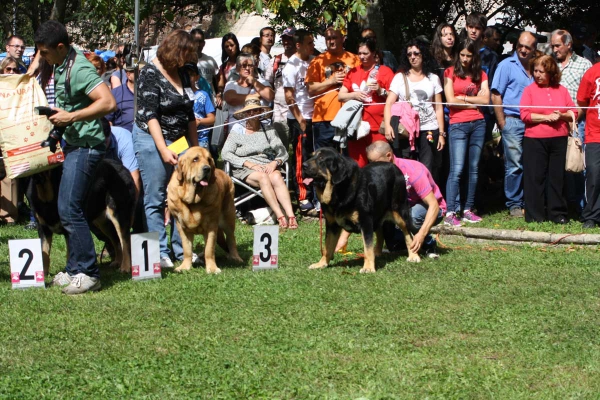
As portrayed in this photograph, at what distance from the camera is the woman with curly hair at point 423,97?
1039 cm

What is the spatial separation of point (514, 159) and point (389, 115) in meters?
1.80

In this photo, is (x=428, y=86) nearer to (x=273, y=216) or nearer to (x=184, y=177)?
(x=273, y=216)

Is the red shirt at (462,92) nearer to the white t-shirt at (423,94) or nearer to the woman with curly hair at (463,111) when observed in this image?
the woman with curly hair at (463,111)

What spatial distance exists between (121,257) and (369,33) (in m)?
4.74

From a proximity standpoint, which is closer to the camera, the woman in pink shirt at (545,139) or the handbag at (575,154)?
the handbag at (575,154)

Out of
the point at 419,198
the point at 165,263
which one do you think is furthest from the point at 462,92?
the point at 165,263

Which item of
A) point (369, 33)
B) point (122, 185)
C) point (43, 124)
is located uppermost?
point (369, 33)

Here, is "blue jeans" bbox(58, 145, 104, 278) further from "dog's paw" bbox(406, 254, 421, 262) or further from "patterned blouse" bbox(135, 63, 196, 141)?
"dog's paw" bbox(406, 254, 421, 262)

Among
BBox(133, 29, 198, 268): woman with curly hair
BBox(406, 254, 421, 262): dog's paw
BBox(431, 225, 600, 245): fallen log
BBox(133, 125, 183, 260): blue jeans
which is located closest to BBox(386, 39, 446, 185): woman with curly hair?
BBox(431, 225, 600, 245): fallen log

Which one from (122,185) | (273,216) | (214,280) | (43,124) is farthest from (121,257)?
(273,216)

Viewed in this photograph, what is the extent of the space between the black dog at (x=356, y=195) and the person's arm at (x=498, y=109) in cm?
310

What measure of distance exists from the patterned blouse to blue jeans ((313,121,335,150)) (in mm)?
3416

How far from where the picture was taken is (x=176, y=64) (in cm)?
761

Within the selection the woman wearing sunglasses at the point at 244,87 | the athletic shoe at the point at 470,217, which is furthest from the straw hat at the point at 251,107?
the athletic shoe at the point at 470,217
